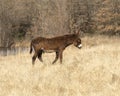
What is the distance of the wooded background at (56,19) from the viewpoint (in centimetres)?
4200

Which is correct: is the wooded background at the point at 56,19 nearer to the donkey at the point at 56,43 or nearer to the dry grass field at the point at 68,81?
the donkey at the point at 56,43

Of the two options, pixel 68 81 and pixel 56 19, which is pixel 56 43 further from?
pixel 56 19

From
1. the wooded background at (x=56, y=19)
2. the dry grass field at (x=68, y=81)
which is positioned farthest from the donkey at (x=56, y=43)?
the wooded background at (x=56, y=19)

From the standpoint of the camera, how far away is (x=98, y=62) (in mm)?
10547

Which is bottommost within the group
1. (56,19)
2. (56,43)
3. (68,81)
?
(56,19)

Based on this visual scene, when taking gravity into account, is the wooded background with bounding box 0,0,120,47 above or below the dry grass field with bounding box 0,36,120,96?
below

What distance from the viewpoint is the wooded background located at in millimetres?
42000

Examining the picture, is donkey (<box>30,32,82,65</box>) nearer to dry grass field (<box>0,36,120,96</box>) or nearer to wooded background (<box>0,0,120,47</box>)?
dry grass field (<box>0,36,120,96</box>)

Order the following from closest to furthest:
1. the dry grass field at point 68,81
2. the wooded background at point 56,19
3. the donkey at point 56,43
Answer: the dry grass field at point 68,81
the donkey at point 56,43
the wooded background at point 56,19

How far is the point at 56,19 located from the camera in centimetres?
4200

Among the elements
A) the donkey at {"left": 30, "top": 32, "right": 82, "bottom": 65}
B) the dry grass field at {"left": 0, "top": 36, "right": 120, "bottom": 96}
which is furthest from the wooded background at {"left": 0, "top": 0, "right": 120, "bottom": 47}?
the dry grass field at {"left": 0, "top": 36, "right": 120, "bottom": 96}

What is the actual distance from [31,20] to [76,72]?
40.6m

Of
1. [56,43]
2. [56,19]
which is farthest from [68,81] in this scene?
[56,19]

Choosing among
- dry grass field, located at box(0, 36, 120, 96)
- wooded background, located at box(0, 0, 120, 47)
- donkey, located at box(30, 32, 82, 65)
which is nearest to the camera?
dry grass field, located at box(0, 36, 120, 96)
